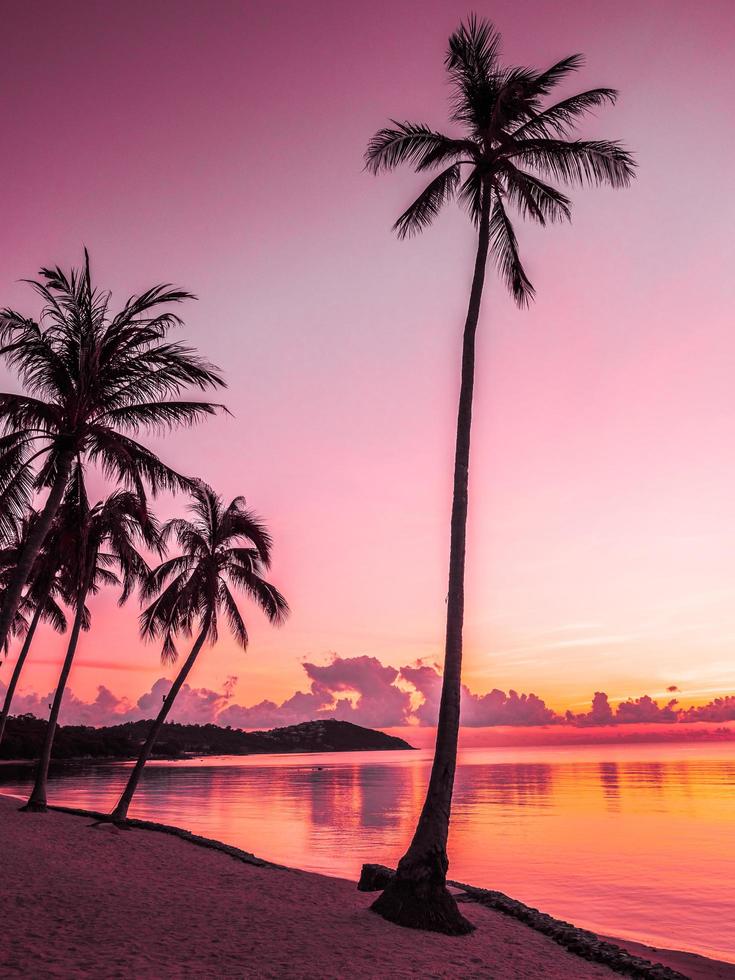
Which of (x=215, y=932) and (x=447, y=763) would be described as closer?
(x=215, y=932)

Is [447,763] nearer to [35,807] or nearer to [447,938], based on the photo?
[447,938]

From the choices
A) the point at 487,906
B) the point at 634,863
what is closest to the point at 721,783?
the point at 634,863

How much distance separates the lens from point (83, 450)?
1438 centimetres

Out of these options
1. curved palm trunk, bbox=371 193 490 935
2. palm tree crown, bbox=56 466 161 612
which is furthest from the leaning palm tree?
palm tree crown, bbox=56 466 161 612

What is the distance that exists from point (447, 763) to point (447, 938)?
2.39 m

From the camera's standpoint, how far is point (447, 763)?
37.0 feet

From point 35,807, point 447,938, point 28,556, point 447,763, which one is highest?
point 28,556

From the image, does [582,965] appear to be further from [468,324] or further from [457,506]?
[468,324]

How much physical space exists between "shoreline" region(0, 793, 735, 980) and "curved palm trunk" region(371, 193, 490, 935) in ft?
1.36

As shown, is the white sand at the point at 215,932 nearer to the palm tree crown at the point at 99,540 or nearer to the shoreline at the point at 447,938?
the shoreline at the point at 447,938

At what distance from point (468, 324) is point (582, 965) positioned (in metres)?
10.6

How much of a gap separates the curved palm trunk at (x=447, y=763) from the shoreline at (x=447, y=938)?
0.41 m

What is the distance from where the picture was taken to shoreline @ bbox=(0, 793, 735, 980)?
360 inches

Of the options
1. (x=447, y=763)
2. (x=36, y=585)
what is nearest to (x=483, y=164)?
(x=447, y=763)
